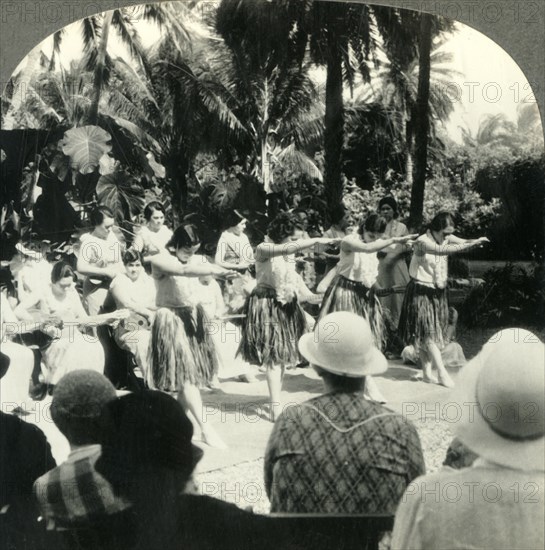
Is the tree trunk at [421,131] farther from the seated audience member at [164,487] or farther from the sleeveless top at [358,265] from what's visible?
the seated audience member at [164,487]

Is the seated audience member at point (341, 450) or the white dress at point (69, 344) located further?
the white dress at point (69, 344)

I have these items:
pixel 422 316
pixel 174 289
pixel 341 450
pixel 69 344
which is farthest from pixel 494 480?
pixel 69 344

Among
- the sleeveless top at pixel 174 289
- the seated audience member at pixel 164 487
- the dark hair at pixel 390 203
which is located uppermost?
the dark hair at pixel 390 203

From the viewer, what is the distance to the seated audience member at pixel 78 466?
2965 millimetres

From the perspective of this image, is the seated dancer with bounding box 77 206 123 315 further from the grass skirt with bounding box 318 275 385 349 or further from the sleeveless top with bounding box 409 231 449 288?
the sleeveless top with bounding box 409 231 449 288

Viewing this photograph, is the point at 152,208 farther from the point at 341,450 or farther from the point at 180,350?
the point at 341,450

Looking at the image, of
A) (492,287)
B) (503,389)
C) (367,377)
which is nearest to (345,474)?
(367,377)

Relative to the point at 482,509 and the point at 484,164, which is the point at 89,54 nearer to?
the point at 484,164

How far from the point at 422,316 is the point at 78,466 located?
1.27 meters

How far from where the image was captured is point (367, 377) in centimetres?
300

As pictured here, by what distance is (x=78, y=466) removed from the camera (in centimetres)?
298

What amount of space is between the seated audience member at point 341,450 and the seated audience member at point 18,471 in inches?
31.0

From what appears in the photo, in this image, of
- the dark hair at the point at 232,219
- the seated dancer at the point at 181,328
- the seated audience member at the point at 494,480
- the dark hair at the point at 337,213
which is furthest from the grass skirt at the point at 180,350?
the seated audience member at the point at 494,480

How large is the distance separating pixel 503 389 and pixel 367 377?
0.48 m
